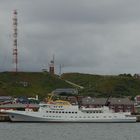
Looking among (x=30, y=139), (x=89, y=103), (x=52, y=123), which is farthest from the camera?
(x=89, y=103)

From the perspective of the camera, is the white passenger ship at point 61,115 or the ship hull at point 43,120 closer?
the ship hull at point 43,120

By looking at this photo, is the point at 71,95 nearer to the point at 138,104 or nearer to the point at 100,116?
the point at 138,104

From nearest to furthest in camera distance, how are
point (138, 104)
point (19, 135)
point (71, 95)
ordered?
point (19, 135), point (138, 104), point (71, 95)

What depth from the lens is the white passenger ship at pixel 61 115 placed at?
111438 millimetres

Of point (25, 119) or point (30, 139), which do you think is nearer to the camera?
point (30, 139)

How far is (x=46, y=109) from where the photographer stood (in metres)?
112

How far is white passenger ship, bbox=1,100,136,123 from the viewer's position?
11144 centimetres

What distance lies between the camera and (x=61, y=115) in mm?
112125

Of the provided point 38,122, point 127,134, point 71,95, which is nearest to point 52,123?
point 38,122

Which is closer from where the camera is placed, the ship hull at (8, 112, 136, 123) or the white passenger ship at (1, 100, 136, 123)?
the ship hull at (8, 112, 136, 123)

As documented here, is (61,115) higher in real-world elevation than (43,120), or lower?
higher

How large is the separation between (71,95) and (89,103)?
4048 cm

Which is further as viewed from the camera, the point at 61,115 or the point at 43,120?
the point at 61,115

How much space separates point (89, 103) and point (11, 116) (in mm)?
37232
